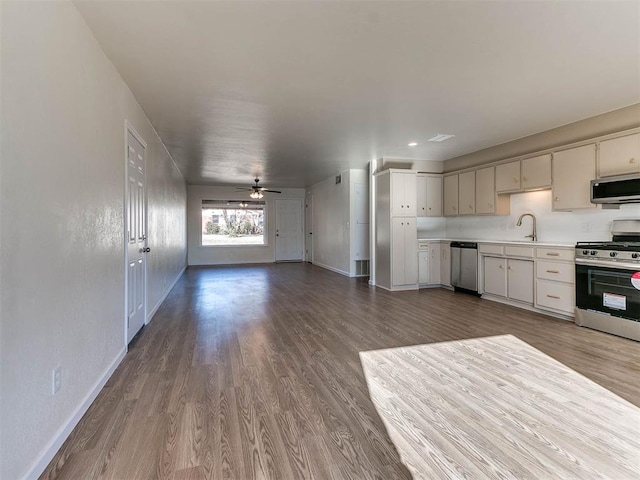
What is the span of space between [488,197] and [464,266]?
1.21m

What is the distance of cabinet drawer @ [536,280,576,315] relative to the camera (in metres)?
3.95

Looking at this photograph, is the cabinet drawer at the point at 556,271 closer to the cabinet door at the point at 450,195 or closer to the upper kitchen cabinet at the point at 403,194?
the cabinet door at the point at 450,195

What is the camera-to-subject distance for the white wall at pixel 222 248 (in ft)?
32.4

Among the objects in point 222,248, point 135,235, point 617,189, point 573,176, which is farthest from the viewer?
point 222,248

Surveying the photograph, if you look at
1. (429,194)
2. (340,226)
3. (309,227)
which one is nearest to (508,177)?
(429,194)

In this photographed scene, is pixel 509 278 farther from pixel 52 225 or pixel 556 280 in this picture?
pixel 52 225

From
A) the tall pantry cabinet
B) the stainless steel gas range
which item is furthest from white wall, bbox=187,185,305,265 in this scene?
the stainless steel gas range

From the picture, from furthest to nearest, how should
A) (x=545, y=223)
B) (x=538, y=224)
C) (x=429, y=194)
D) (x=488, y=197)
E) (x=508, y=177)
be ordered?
(x=429, y=194)
(x=488, y=197)
(x=508, y=177)
(x=538, y=224)
(x=545, y=223)

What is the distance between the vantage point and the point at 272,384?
243 cm

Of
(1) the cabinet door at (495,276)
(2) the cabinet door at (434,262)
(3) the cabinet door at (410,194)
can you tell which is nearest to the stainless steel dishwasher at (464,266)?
(1) the cabinet door at (495,276)

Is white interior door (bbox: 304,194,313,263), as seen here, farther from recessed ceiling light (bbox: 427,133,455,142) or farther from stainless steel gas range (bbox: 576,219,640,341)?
stainless steel gas range (bbox: 576,219,640,341)

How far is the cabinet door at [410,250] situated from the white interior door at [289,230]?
5.40m

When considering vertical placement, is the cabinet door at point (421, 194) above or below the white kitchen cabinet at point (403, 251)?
above

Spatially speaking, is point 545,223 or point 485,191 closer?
point 545,223
